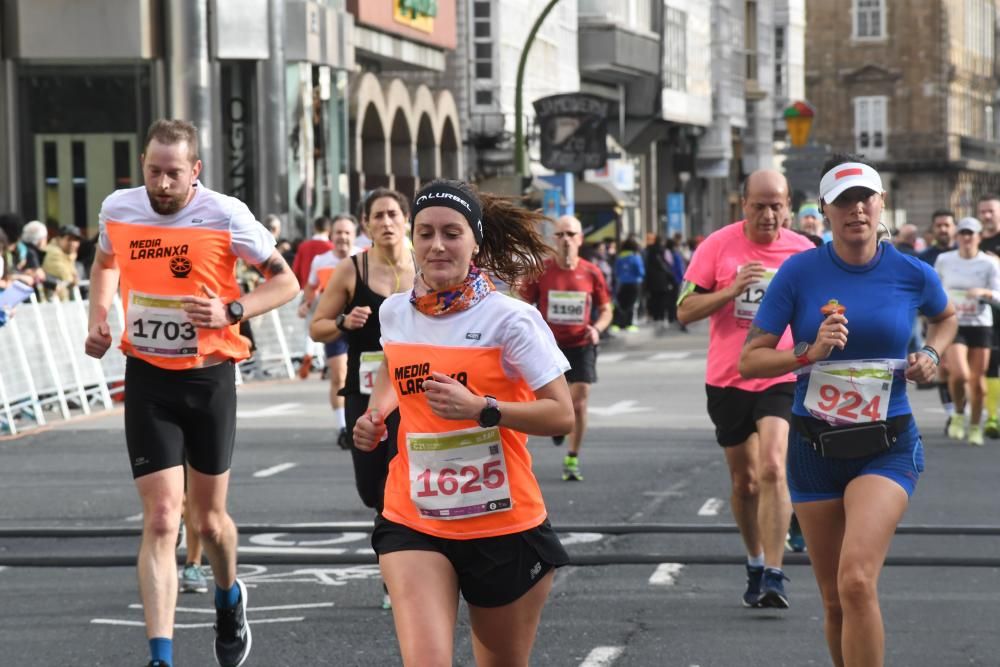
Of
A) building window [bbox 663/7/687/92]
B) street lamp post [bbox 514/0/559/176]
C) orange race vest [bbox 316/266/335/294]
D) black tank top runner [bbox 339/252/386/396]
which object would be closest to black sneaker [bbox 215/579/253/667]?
black tank top runner [bbox 339/252/386/396]

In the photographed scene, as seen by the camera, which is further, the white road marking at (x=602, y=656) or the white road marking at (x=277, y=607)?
the white road marking at (x=277, y=607)

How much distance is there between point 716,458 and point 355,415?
7.26m

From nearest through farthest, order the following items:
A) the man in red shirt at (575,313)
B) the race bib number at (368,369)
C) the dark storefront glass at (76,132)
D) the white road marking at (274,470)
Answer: the race bib number at (368,369), the man in red shirt at (575,313), the white road marking at (274,470), the dark storefront glass at (76,132)

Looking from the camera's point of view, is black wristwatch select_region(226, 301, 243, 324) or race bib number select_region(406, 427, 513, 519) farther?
black wristwatch select_region(226, 301, 243, 324)

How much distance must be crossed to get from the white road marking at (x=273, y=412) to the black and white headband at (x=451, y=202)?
14.9m

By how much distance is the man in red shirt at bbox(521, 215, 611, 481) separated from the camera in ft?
48.5

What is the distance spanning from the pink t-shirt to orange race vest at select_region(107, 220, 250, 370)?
238cm

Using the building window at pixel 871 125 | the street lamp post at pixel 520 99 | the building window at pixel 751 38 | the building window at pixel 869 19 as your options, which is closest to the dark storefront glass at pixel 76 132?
the street lamp post at pixel 520 99

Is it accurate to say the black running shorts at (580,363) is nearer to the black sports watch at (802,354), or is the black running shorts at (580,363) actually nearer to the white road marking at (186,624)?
the white road marking at (186,624)

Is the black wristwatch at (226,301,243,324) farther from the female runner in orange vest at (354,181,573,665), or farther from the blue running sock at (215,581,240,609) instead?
the female runner in orange vest at (354,181,573,665)

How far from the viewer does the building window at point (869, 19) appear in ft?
362

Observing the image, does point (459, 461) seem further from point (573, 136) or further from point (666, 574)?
point (573, 136)

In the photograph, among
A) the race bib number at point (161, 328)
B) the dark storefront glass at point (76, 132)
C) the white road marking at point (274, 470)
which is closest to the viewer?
the race bib number at point (161, 328)

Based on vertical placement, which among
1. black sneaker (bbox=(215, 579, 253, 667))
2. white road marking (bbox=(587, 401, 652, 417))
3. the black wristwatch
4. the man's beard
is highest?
the man's beard
